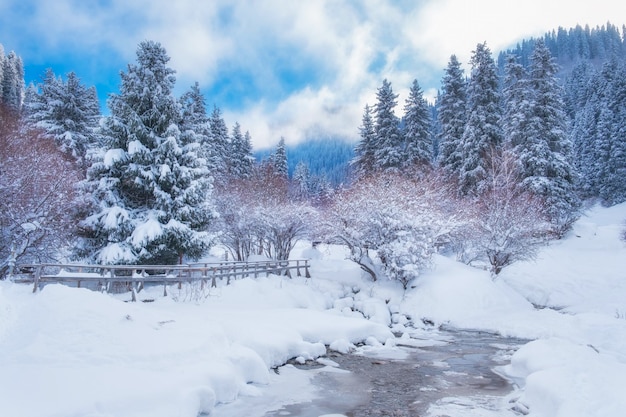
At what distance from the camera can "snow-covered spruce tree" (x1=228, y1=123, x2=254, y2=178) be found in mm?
48219

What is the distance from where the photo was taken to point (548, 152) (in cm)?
3238

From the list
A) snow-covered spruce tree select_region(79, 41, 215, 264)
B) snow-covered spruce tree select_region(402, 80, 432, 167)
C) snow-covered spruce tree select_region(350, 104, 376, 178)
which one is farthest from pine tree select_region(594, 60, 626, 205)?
snow-covered spruce tree select_region(79, 41, 215, 264)

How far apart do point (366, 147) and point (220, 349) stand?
33139mm

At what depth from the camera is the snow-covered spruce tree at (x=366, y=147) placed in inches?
1585

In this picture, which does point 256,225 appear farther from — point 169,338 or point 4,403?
point 4,403

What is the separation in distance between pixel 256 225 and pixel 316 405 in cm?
2279

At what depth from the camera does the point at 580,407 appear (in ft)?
21.6

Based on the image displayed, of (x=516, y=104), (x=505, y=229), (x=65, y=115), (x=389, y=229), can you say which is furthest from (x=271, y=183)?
(x=516, y=104)

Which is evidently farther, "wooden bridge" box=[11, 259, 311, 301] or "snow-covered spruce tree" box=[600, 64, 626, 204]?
"snow-covered spruce tree" box=[600, 64, 626, 204]

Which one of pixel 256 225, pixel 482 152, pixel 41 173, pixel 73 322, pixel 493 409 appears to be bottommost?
pixel 493 409

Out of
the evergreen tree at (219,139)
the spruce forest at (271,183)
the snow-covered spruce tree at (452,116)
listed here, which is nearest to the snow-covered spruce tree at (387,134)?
the spruce forest at (271,183)

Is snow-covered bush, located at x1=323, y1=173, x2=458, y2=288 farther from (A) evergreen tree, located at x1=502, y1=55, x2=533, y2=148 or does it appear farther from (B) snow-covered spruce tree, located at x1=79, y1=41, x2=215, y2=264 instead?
(A) evergreen tree, located at x1=502, y1=55, x2=533, y2=148

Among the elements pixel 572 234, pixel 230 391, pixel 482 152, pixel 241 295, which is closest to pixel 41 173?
pixel 241 295

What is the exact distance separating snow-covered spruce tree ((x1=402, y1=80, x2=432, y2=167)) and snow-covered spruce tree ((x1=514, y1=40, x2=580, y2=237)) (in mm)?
7795
